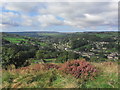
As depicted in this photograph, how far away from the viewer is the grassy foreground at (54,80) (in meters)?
5.68

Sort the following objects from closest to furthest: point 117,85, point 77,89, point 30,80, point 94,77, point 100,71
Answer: point 77,89
point 117,85
point 30,80
point 94,77
point 100,71

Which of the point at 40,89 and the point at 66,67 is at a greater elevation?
the point at 66,67

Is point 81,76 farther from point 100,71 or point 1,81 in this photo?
point 1,81

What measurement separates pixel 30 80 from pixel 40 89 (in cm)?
103

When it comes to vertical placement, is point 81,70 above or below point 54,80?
above

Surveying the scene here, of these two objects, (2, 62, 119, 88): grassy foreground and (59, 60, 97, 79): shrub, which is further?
(59, 60, 97, 79): shrub

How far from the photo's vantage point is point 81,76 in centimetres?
656

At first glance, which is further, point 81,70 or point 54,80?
point 81,70

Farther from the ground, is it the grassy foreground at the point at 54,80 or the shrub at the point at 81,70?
the shrub at the point at 81,70

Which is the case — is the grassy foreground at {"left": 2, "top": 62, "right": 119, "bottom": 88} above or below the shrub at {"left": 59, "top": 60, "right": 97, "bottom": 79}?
below

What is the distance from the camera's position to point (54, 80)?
6395 mm

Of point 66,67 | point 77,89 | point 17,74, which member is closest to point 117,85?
point 77,89

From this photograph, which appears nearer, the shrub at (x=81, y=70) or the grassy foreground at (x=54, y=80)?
the grassy foreground at (x=54, y=80)

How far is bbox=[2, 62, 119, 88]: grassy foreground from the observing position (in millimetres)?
5676
